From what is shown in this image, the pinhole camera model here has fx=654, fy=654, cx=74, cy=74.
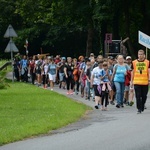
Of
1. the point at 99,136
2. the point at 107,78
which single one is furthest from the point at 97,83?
the point at 99,136

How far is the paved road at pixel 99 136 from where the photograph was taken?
12.1 m

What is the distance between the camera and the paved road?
12148mm

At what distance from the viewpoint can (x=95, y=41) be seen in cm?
6812

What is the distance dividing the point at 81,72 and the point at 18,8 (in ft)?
106

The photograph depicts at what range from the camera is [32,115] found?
18422mm

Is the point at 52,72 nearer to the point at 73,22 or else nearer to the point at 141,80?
the point at 141,80

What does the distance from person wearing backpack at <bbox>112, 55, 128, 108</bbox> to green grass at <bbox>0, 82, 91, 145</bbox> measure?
114 centimetres

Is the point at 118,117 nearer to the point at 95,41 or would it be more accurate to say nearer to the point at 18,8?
the point at 18,8

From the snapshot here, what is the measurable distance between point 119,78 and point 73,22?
35636 millimetres

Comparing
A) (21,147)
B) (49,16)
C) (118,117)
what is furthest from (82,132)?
(49,16)

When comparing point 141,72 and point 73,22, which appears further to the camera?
point 73,22

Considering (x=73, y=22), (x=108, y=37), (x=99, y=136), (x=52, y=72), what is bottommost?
(x=99, y=136)

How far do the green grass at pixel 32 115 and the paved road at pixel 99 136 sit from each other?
0.38 metres

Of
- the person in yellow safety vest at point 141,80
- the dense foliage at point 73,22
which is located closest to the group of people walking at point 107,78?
the person in yellow safety vest at point 141,80
